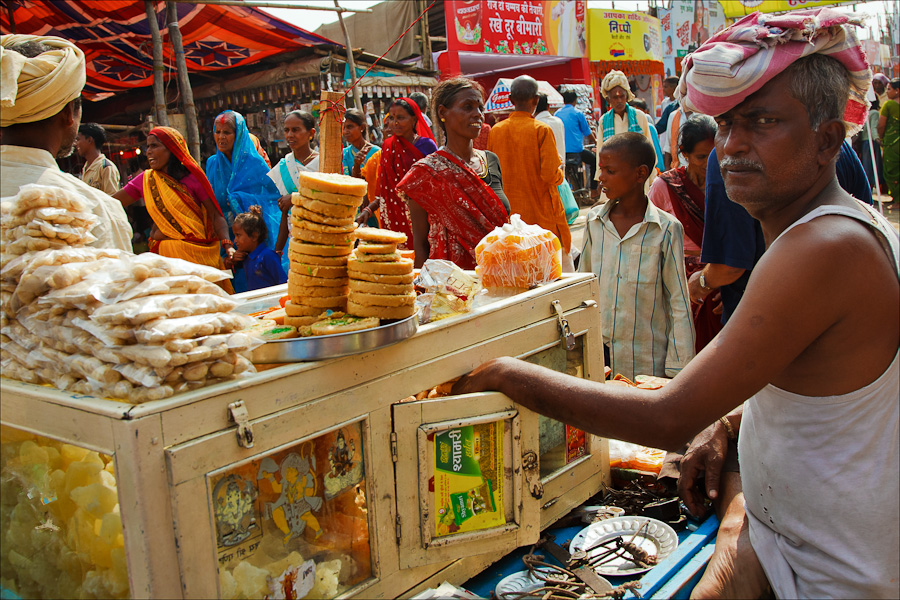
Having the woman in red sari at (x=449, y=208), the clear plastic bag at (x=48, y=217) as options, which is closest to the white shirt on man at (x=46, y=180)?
the clear plastic bag at (x=48, y=217)

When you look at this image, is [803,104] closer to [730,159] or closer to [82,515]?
[730,159]

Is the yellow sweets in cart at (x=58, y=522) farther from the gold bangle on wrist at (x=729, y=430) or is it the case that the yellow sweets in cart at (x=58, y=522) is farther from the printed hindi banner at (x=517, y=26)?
the printed hindi banner at (x=517, y=26)

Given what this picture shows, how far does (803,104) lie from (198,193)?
14.2ft

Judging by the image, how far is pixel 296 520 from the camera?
1491mm

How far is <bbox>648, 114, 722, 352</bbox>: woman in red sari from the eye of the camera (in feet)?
12.3

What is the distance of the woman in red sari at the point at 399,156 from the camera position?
446cm

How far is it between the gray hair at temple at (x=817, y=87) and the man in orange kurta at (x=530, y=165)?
376 centimetres

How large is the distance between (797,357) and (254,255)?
4246 millimetres

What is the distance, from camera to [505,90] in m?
11.5

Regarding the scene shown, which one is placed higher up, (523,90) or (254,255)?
(523,90)

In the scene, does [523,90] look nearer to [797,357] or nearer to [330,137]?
[330,137]

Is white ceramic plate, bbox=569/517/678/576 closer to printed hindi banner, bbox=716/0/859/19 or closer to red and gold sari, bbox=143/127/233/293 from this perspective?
red and gold sari, bbox=143/127/233/293

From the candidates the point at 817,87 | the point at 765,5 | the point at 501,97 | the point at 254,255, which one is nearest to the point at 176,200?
the point at 254,255

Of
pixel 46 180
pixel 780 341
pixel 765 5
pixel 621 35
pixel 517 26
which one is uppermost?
pixel 765 5
